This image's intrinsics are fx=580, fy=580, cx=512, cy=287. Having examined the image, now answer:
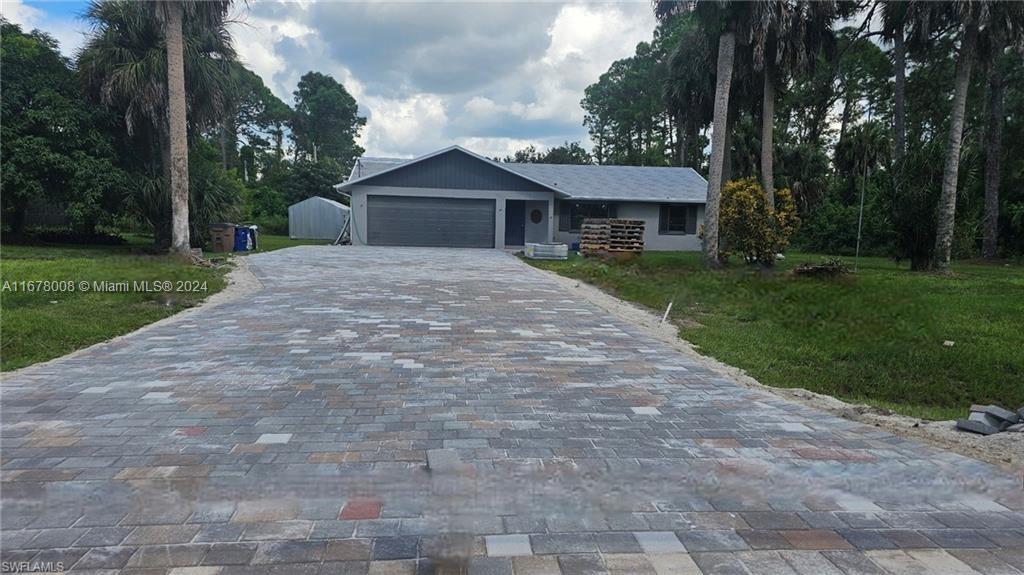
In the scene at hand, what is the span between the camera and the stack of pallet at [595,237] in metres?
21.4

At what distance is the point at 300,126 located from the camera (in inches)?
2427

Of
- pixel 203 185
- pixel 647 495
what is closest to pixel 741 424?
pixel 647 495

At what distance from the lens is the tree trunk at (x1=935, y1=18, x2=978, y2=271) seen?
51.2ft

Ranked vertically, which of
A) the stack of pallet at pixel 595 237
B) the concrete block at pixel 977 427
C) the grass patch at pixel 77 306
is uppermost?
the stack of pallet at pixel 595 237

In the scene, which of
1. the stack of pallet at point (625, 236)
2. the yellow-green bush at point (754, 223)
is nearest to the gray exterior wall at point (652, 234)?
the stack of pallet at point (625, 236)

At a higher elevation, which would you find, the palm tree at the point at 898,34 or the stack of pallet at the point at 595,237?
the palm tree at the point at 898,34

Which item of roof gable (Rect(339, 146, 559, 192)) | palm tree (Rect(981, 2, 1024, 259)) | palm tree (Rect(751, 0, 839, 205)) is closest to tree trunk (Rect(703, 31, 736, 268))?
palm tree (Rect(751, 0, 839, 205))

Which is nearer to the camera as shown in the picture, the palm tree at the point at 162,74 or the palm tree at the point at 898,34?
the palm tree at the point at 162,74

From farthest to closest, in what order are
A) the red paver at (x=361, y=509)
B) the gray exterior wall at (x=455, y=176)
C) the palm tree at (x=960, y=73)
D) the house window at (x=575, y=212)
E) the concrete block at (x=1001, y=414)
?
the house window at (x=575, y=212) < the gray exterior wall at (x=455, y=176) < the palm tree at (x=960, y=73) < the concrete block at (x=1001, y=414) < the red paver at (x=361, y=509)

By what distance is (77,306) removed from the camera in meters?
8.34

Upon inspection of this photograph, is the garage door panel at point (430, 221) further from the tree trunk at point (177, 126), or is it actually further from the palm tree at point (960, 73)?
the palm tree at point (960, 73)

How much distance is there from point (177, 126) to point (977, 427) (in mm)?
17630

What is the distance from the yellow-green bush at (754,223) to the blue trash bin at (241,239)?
16459 millimetres

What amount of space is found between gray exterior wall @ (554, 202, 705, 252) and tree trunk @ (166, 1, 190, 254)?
49.7ft
